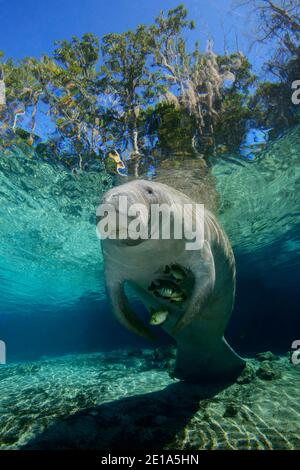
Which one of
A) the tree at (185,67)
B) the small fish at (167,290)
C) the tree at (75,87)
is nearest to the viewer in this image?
the small fish at (167,290)

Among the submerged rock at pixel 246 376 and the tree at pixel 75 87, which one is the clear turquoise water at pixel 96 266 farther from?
the tree at pixel 75 87

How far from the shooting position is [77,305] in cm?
4109

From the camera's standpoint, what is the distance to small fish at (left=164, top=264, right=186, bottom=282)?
345cm

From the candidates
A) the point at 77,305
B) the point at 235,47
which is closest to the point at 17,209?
the point at 235,47

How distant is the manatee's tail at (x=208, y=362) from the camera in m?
5.13

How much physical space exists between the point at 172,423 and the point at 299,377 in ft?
15.2

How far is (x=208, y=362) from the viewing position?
5395mm

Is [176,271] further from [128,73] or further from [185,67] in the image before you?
[128,73]

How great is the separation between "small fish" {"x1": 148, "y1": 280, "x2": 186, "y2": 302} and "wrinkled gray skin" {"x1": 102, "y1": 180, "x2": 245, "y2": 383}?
0.48 ft

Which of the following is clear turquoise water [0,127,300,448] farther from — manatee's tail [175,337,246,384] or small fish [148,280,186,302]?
small fish [148,280,186,302]

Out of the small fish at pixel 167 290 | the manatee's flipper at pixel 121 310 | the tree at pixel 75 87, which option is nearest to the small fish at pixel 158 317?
the small fish at pixel 167 290

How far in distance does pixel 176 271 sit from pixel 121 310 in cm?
101

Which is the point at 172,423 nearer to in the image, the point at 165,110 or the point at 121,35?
the point at 165,110

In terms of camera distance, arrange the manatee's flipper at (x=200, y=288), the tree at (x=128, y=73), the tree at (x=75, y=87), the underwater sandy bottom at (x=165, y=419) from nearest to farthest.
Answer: the manatee's flipper at (x=200, y=288)
the underwater sandy bottom at (x=165, y=419)
the tree at (x=128, y=73)
the tree at (x=75, y=87)
